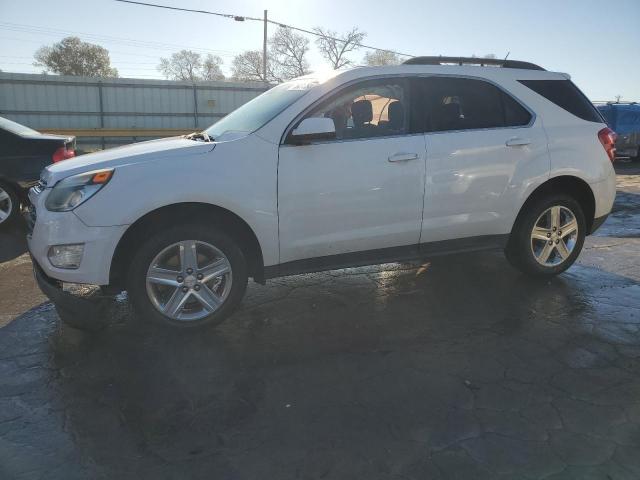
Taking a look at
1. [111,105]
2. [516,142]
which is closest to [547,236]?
[516,142]

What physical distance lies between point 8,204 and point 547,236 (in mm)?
6772

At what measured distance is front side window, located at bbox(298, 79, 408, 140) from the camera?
4023 mm

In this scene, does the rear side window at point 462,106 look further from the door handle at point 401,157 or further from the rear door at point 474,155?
the door handle at point 401,157

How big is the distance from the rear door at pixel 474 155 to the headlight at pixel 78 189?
242cm

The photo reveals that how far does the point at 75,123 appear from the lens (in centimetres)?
2017

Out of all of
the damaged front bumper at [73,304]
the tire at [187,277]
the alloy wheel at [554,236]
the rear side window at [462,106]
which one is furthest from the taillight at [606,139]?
the damaged front bumper at [73,304]

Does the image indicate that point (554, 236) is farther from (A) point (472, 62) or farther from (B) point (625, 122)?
(B) point (625, 122)

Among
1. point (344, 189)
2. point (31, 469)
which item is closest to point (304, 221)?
point (344, 189)

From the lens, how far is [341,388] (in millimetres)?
3066

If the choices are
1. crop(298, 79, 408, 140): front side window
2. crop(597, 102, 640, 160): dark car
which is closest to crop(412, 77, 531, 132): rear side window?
crop(298, 79, 408, 140): front side window

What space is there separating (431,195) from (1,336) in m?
3.43

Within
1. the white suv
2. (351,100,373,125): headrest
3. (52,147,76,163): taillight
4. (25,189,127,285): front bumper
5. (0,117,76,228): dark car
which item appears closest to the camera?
(25,189,127,285): front bumper

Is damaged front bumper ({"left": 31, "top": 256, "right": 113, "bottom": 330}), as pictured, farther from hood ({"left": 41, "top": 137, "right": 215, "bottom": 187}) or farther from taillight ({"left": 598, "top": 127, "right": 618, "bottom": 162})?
taillight ({"left": 598, "top": 127, "right": 618, "bottom": 162})

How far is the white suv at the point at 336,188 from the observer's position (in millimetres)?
3475
